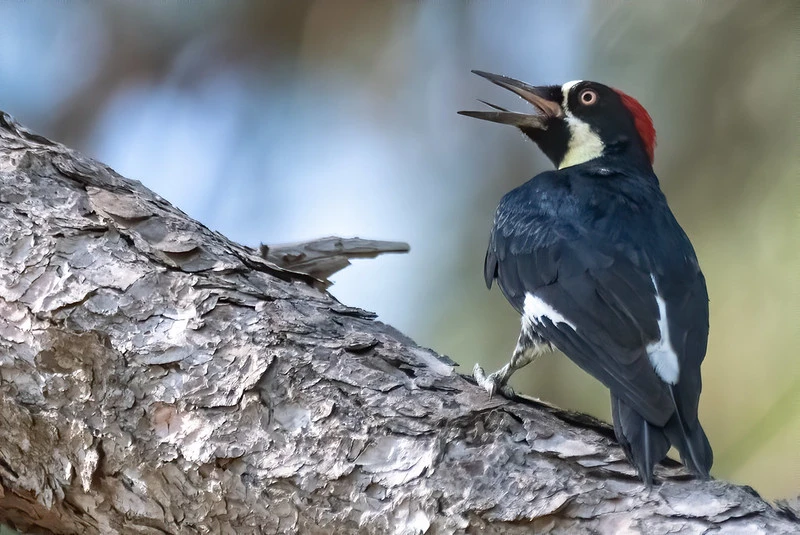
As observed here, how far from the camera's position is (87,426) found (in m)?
1.26

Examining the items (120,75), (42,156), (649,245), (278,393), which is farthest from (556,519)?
(120,75)

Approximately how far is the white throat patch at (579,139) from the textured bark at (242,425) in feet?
3.79

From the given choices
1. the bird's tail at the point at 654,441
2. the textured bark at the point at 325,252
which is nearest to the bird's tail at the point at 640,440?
the bird's tail at the point at 654,441

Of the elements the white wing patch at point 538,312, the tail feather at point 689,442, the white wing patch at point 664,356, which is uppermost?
the white wing patch at point 538,312

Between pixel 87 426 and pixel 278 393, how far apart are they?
35cm

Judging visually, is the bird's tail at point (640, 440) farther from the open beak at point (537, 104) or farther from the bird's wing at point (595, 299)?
the open beak at point (537, 104)

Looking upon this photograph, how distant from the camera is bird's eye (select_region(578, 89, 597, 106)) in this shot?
231 centimetres

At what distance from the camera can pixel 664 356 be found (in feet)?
4.83

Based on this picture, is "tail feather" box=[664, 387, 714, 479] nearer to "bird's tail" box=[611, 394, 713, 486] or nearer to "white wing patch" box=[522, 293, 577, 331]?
"bird's tail" box=[611, 394, 713, 486]

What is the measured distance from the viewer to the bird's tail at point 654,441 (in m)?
1.20

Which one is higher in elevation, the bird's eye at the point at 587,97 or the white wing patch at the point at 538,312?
the bird's eye at the point at 587,97

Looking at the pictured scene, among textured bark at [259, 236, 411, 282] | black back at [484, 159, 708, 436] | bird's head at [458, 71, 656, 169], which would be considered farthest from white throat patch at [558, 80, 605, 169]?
textured bark at [259, 236, 411, 282]

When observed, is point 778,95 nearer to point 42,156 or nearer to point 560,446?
point 560,446

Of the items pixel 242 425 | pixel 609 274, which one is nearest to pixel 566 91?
pixel 609 274
